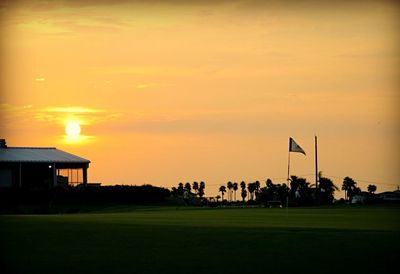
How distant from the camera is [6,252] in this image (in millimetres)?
23094

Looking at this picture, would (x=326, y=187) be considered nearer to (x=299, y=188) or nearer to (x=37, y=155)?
(x=299, y=188)

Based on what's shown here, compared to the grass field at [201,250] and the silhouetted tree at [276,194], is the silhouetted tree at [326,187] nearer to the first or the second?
the silhouetted tree at [276,194]

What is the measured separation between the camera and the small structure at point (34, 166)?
10000cm

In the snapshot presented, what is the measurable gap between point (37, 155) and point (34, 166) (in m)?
1.60

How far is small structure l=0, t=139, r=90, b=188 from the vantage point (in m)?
100

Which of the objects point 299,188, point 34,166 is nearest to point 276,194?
point 299,188

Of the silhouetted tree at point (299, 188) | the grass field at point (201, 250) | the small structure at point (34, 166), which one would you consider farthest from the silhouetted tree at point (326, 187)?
the grass field at point (201, 250)

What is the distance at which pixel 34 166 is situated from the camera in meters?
102

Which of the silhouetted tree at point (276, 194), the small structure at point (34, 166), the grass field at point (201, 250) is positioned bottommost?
the grass field at point (201, 250)

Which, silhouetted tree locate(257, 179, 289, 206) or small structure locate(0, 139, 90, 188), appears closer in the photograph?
silhouetted tree locate(257, 179, 289, 206)

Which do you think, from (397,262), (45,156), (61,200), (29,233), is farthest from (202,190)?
(397,262)

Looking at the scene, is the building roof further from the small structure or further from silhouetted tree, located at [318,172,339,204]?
silhouetted tree, located at [318,172,339,204]

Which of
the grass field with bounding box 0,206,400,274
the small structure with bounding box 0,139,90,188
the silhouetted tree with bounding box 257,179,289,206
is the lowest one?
the grass field with bounding box 0,206,400,274

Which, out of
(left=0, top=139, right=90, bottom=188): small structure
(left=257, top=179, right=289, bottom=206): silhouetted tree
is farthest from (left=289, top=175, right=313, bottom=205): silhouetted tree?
(left=0, top=139, right=90, bottom=188): small structure
